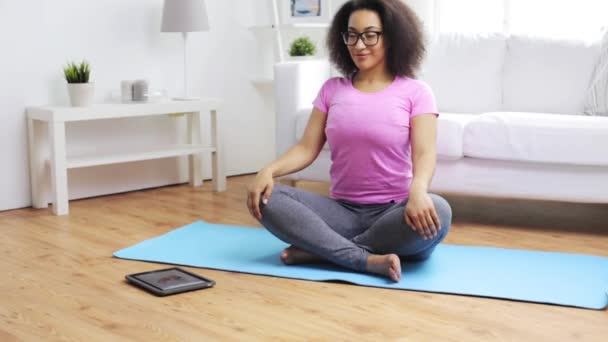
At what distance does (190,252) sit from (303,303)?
66 cm

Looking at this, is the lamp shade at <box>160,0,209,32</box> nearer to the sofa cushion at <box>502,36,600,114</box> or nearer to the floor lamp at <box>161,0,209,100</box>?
the floor lamp at <box>161,0,209,100</box>

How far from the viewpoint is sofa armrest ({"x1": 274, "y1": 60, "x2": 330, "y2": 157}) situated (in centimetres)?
339

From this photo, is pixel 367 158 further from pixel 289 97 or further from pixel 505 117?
pixel 289 97

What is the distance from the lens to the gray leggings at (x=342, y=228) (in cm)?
227

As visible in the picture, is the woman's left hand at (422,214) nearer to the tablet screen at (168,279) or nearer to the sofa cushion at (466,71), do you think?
the tablet screen at (168,279)

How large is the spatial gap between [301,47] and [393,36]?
5.81ft

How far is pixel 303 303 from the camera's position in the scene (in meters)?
2.09

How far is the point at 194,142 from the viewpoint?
13.2ft

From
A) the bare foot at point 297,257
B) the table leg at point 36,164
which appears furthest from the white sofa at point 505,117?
the table leg at point 36,164

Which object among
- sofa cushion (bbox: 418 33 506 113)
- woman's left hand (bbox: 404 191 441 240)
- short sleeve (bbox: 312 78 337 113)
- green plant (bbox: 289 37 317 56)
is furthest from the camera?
green plant (bbox: 289 37 317 56)

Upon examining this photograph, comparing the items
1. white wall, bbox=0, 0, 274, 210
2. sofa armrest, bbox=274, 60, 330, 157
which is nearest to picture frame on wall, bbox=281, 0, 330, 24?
white wall, bbox=0, 0, 274, 210

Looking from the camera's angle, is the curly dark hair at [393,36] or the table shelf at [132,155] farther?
the table shelf at [132,155]

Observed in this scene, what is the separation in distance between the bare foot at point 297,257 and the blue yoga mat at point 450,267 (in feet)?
0.07

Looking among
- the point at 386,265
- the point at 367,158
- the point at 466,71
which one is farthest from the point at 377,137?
the point at 466,71
